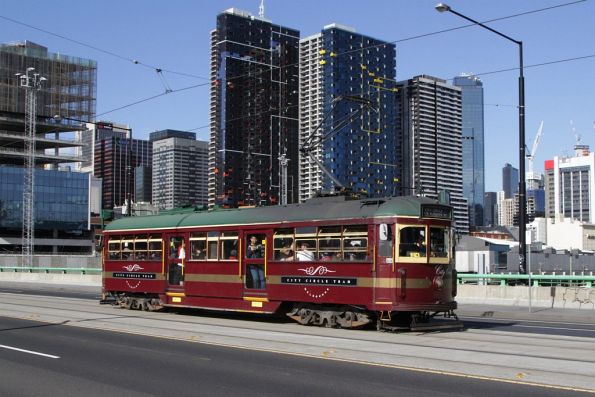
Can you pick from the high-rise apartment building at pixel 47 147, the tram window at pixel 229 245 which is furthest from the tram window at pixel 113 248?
the high-rise apartment building at pixel 47 147

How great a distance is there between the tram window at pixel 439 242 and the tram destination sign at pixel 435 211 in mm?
305

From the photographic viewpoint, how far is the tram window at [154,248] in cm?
2230

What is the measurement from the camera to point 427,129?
1763 inches

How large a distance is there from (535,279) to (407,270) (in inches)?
445

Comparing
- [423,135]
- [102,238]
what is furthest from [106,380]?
[423,135]

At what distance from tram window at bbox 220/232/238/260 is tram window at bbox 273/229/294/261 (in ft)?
4.91

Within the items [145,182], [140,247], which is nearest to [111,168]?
[145,182]

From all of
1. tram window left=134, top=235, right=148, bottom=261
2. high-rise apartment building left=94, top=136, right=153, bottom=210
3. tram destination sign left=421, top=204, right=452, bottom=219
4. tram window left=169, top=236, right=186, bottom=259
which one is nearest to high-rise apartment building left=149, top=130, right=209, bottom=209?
high-rise apartment building left=94, top=136, right=153, bottom=210

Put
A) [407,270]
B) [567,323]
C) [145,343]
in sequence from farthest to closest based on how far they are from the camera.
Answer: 1. [567,323]
2. [407,270]
3. [145,343]

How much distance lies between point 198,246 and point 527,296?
11.6 meters

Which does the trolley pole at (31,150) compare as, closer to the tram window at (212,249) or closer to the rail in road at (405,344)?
the tram window at (212,249)

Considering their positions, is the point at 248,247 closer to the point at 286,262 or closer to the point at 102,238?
the point at 286,262

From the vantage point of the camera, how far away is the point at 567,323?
19797 mm

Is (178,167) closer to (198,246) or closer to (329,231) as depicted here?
(198,246)
